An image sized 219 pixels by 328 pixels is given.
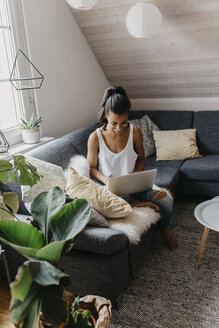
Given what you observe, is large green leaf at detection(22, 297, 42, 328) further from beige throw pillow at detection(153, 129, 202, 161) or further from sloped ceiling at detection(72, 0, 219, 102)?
sloped ceiling at detection(72, 0, 219, 102)

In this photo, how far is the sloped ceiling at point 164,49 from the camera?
2787 mm

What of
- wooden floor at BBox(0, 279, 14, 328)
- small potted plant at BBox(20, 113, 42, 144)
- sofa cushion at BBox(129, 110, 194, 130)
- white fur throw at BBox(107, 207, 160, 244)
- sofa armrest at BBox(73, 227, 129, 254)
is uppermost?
small potted plant at BBox(20, 113, 42, 144)

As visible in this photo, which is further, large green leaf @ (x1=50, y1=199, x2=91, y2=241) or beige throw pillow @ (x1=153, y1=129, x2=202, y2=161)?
beige throw pillow @ (x1=153, y1=129, x2=202, y2=161)

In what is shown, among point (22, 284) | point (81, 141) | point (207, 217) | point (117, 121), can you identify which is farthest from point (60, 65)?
point (22, 284)

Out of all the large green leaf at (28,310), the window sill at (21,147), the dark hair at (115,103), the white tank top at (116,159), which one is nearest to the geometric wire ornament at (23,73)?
the window sill at (21,147)

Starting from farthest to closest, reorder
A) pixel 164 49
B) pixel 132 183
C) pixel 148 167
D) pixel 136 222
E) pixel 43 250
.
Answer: pixel 164 49, pixel 148 167, pixel 132 183, pixel 136 222, pixel 43 250

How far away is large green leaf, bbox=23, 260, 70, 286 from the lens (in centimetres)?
75

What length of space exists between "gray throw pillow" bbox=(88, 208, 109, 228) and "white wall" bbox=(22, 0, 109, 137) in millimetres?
1279

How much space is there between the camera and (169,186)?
2.58m

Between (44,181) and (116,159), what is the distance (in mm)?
559

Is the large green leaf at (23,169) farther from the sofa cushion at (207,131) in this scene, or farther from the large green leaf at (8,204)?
the sofa cushion at (207,131)

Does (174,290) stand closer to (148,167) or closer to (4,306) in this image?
(4,306)

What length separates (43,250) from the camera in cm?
87


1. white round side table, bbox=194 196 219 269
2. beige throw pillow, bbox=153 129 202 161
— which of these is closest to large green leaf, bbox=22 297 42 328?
white round side table, bbox=194 196 219 269
